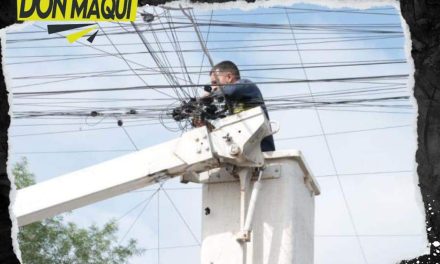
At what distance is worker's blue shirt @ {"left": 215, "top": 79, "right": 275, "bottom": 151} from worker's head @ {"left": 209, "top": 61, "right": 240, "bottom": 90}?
0.12 meters

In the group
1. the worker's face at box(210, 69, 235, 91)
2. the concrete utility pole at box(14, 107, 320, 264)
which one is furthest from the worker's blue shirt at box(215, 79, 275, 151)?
the concrete utility pole at box(14, 107, 320, 264)

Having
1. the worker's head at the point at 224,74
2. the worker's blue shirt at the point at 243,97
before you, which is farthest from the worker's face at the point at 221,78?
the worker's blue shirt at the point at 243,97

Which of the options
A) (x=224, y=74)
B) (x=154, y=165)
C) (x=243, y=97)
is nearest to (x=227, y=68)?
(x=224, y=74)

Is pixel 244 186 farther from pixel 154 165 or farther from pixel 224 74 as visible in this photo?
pixel 224 74

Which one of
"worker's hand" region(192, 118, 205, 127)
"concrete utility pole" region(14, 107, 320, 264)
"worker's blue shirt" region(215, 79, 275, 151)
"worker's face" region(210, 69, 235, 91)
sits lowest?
"concrete utility pole" region(14, 107, 320, 264)

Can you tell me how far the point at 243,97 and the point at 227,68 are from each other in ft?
1.12

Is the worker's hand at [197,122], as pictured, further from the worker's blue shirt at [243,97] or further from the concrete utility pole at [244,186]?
the worker's blue shirt at [243,97]

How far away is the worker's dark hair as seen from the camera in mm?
6680

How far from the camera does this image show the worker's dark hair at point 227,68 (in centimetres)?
668

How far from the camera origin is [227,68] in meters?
6.69

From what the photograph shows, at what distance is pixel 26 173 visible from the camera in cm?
1231

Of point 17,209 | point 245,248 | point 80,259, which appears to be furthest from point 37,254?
point 245,248

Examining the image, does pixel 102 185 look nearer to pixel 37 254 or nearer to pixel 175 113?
pixel 175 113

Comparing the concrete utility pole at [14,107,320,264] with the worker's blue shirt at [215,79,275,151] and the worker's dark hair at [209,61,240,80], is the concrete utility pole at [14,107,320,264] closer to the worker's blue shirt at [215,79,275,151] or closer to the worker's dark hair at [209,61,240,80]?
the worker's blue shirt at [215,79,275,151]
